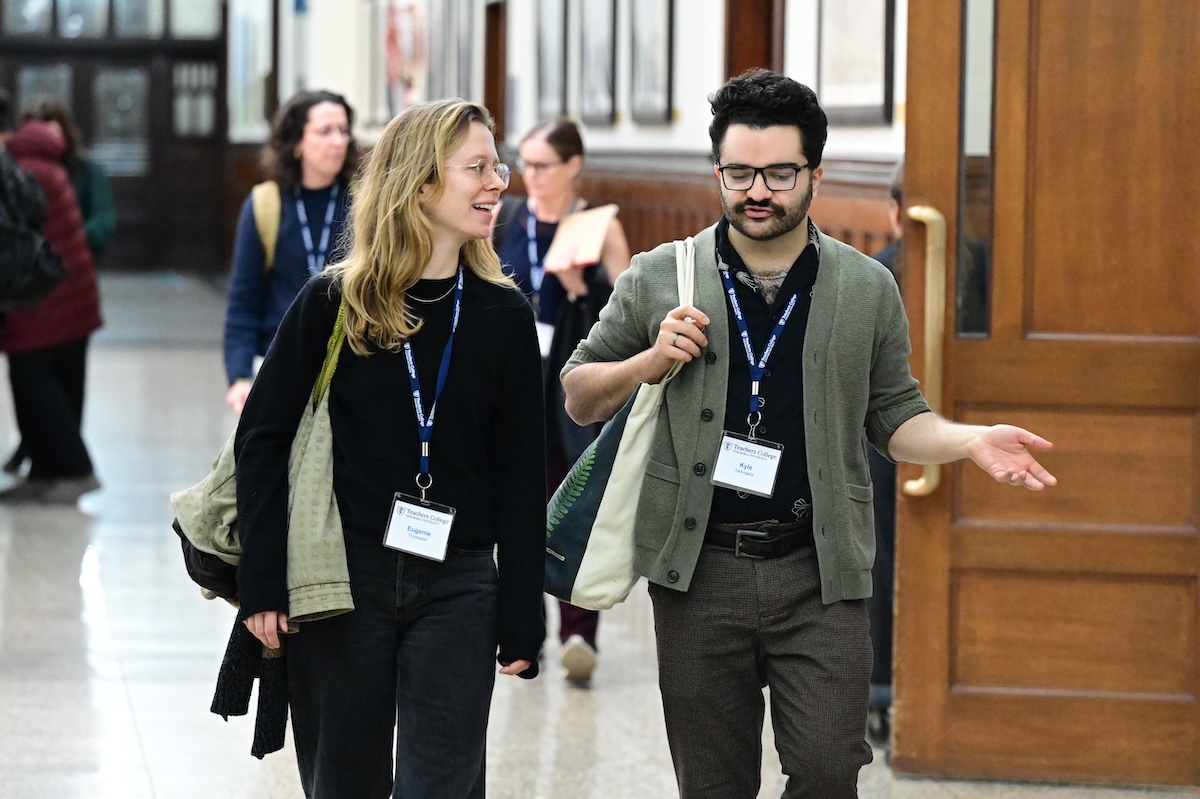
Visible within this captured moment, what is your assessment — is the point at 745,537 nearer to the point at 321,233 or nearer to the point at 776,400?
the point at 776,400

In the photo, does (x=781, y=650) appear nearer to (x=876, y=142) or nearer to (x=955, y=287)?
(x=955, y=287)

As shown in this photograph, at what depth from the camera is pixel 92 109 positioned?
2497cm

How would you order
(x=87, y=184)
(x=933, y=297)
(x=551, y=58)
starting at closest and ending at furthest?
1. (x=933, y=297)
2. (x=87, y=184)
3. (x=551, y=58)

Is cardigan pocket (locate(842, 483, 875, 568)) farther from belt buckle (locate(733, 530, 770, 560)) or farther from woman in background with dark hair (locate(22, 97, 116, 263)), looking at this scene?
woman in background with dark hair (locate(22, 97, 116, 263))

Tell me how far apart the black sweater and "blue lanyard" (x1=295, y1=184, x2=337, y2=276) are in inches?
93.3

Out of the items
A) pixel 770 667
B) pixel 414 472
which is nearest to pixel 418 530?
pixel 414 472

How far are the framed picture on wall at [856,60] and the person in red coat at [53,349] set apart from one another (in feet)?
12.9

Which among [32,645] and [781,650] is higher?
[781,650]

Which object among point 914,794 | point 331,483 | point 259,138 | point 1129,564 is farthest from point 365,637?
point 259,138

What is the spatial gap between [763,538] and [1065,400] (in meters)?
1.76

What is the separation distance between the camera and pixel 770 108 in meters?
3.01

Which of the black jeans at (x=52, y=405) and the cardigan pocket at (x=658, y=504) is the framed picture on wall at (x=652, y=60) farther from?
the cardigan pocket at (x=658, y=504)

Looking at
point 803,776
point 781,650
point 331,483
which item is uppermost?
point 331,483

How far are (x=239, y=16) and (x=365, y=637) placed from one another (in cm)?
2280
